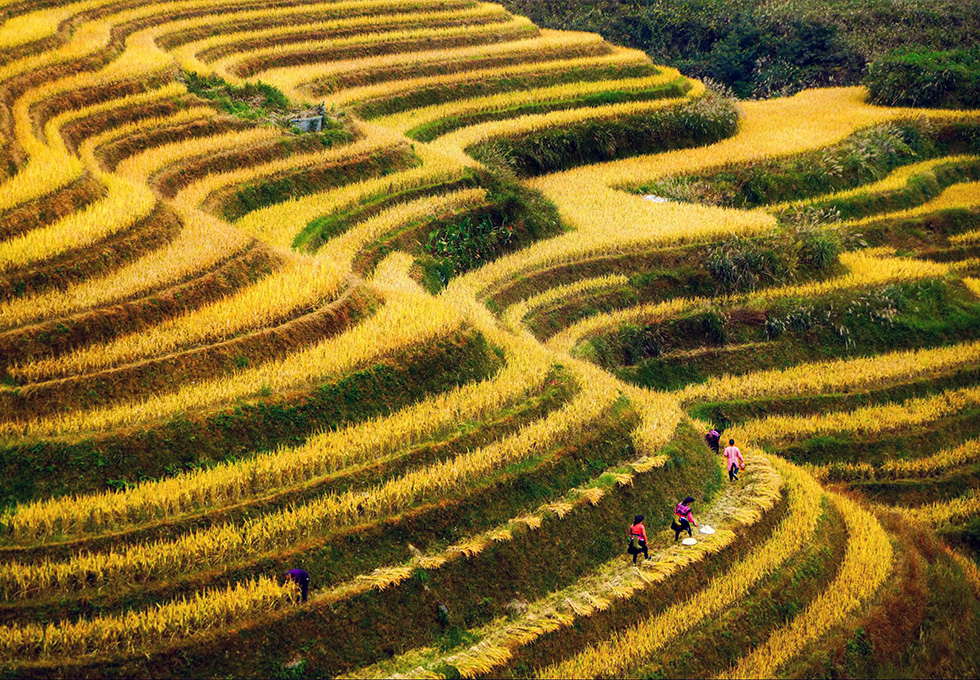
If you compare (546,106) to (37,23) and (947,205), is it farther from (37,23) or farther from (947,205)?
(37,23)

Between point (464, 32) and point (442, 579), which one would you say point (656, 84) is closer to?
point (464, 32)

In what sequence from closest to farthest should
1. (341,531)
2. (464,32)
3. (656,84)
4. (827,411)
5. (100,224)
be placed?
(341,531), (100,224), (827,411), (656,84), (464,32)

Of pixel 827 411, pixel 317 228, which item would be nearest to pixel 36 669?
pixel 317 228

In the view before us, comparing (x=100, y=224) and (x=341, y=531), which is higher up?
(x=100, y=224)

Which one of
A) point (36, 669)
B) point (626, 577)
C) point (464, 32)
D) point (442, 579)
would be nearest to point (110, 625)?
point (36, 669)

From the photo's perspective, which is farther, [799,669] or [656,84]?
[656,84]

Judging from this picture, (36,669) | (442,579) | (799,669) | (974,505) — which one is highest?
(36,669)

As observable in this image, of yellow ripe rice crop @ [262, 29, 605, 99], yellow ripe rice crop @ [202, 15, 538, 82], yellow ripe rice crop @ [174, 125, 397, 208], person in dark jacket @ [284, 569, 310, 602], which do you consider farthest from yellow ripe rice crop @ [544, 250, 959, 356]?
yellow ripe rice crop @ [202, 15, 538, 82]

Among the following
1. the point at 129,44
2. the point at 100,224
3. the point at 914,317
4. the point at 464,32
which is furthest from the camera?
the point at 464,32
